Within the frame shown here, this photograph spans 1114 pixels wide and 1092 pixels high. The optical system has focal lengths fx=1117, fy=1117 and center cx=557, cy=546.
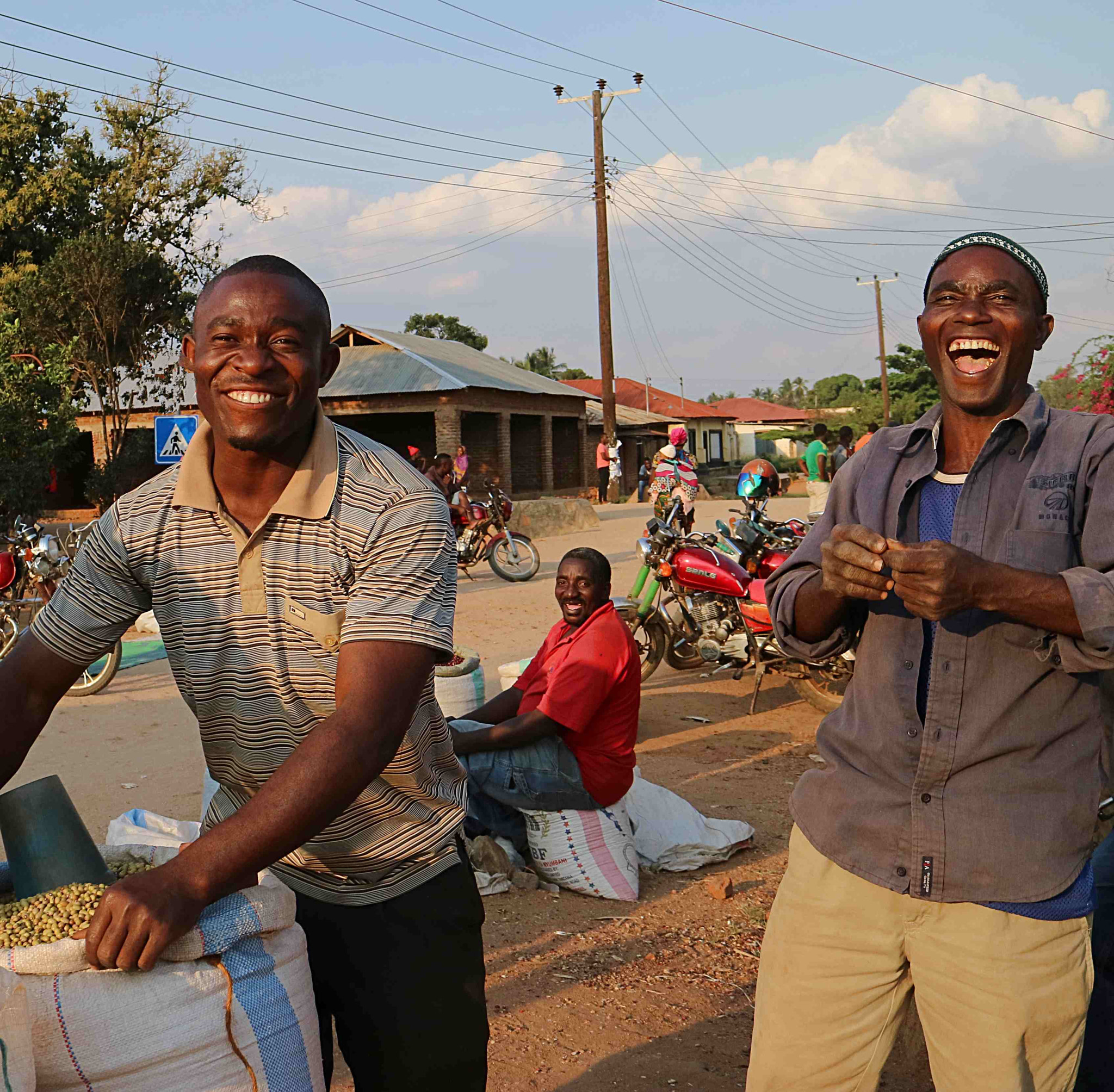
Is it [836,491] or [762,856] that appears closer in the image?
[836,491]

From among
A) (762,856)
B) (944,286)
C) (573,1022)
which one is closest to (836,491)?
(944,286)

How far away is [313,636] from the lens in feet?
5.88

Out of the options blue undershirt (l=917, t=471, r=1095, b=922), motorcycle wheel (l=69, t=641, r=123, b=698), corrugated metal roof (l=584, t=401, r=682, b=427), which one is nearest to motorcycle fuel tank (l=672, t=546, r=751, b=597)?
motorcycle wheel (l=69, t=641, r=123, b=698)

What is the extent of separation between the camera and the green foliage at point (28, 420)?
13.3m

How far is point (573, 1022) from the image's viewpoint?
3.48 m

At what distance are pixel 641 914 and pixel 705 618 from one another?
3521mm

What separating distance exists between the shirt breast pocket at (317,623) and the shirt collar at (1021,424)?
1.09 meters

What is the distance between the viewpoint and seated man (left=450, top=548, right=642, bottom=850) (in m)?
4.45

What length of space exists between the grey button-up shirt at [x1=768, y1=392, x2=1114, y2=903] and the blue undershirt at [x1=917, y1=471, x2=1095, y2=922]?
0.02 metres

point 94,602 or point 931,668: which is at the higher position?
point 94,602

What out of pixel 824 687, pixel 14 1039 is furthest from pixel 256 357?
pixel 824 687

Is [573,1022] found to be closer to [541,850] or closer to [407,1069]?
[541,850]

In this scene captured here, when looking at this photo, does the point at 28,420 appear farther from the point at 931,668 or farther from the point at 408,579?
the point at 931,668

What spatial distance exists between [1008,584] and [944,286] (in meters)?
0.60
